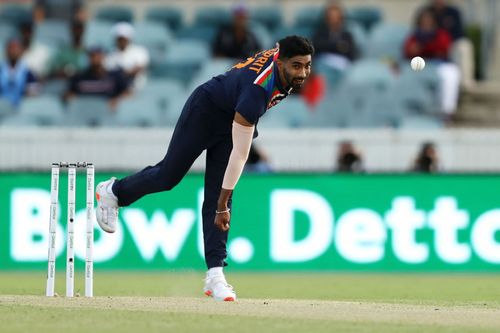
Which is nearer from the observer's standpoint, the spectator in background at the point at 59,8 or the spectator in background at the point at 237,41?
the spectator in background at the point at 237,41

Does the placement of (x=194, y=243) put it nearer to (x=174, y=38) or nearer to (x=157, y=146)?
(x=157, y=146)

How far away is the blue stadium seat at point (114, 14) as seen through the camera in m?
21.4

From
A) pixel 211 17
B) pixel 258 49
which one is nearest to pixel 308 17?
pixel 211 17

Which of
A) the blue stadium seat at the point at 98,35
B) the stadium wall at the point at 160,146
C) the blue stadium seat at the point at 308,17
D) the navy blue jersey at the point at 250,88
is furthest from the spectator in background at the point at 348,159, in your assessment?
the navy blue jersey at the point at 250,88

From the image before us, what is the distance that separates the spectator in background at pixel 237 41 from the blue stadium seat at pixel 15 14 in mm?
3930

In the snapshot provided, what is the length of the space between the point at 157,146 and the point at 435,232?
388cm

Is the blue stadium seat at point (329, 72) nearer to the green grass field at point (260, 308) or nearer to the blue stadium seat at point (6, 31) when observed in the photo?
the blue stadium seat at point (6, 31)

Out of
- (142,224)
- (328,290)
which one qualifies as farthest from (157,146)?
(328,290)

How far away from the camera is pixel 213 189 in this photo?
9898 millimetres

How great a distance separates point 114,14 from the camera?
21.5m

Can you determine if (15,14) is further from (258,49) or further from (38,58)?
(258,49)

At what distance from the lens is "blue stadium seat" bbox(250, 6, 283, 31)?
2095 centimetres

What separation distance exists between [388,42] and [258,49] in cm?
210

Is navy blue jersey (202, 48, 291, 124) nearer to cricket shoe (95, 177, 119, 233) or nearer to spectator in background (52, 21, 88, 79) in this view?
cricket shoe (95, 177, 119, 233)
